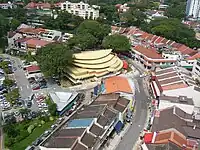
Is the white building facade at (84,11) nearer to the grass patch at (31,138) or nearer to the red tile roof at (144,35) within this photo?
the red tile roof at (144,35)

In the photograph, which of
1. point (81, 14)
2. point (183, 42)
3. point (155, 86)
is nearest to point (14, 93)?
point (155, 86)

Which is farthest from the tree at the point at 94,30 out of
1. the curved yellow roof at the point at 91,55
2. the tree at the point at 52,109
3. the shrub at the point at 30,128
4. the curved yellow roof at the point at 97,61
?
the shrub at the point at 30,128

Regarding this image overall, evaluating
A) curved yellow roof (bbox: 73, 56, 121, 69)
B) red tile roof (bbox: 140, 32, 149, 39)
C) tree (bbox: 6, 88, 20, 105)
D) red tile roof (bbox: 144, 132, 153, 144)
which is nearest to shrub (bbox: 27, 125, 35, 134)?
tree (bbox: 6, 88, 20, 105)

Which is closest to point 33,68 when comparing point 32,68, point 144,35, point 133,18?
point 32,68

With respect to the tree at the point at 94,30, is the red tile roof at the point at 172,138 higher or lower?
lower

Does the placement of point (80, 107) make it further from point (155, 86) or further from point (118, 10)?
point (118, 10)

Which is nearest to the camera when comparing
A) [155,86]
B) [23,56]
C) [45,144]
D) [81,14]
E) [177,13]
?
[45,144]
